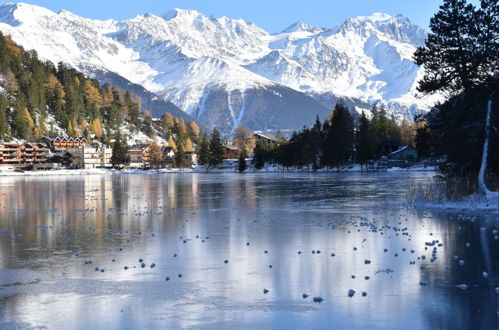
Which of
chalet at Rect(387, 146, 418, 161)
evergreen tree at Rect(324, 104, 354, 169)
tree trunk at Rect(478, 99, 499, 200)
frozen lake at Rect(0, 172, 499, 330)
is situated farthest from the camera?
chalet at Rect(387, 146, 418, 161)

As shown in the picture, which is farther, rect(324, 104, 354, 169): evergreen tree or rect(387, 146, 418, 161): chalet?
rect(387, 146, 418, 161): chalet

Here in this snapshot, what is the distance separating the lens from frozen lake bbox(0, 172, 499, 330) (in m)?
15.3

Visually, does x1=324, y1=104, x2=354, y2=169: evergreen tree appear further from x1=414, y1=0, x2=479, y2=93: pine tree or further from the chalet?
x1=414, y1=0, x2=479, y2=93: pine tree

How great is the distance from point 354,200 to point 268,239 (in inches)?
1074

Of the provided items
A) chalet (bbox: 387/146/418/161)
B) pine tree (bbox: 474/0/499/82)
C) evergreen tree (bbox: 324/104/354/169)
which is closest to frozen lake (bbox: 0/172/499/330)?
pine tree (bbox: 474/0/499/82)

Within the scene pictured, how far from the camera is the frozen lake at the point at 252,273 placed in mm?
15328

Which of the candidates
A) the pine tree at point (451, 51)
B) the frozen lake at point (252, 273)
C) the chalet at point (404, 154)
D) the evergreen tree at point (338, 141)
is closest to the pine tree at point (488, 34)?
the pine tree at point (451, 51)

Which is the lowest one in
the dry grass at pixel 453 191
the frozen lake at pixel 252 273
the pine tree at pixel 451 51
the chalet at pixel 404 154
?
the frozen lake at pixel 252 273

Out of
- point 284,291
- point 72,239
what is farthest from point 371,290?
point 72,239

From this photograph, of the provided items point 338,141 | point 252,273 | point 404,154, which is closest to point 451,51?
point 252,273

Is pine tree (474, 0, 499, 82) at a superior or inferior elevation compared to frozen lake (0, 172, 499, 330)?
superior

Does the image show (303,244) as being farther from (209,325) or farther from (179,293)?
(209,325)

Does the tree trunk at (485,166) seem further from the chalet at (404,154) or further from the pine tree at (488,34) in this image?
the chalet at (404,154)

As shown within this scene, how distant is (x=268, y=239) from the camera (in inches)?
1140
